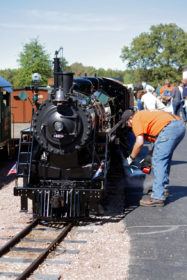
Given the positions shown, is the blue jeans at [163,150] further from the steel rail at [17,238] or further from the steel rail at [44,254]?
the steel rail at [17,238]

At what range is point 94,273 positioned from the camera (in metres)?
4.32

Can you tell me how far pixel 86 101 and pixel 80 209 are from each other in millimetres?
1817

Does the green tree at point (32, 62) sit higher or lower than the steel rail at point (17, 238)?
higher

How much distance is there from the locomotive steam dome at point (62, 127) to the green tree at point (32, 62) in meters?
38.8

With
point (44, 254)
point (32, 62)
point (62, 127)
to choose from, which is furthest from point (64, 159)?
point (32, 62)

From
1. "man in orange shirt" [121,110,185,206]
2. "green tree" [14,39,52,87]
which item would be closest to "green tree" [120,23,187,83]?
"green tree" [14,39,52,87]

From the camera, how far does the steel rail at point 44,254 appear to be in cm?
420

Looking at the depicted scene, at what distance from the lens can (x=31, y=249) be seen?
5055 mm

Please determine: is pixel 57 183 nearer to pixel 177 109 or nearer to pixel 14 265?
pixel 14 265

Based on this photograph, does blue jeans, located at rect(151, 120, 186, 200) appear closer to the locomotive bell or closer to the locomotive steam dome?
the locomotive steam dome

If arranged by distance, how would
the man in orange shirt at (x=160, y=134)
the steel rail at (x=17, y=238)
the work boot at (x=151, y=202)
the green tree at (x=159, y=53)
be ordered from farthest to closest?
the green tree at (x=159, y=53) < the work boot at (x=151, y=202) < the man in orange shirt at (x=160, y=134) < the steel rail at (x=17, y=238)

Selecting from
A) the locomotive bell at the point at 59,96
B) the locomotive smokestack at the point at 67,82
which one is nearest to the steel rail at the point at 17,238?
the locomotive bell at the point at 59,96

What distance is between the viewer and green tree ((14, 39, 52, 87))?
4447cm

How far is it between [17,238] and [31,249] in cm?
38
